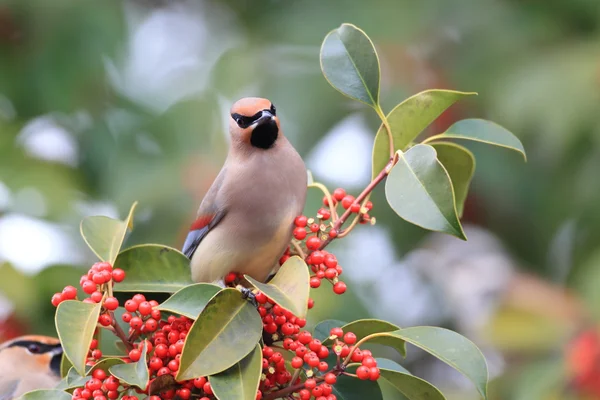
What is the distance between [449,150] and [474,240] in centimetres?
431

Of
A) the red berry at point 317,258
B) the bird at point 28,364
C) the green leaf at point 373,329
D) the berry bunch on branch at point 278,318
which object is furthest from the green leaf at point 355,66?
the bird at point 28,364

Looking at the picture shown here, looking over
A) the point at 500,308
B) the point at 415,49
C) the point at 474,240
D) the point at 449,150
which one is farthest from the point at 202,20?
the point at 449,150

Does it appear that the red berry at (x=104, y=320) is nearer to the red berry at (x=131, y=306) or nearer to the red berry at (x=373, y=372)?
the red berry at (x=131, y=306)

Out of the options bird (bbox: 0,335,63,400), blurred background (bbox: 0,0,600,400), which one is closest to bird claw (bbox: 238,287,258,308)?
bird (bbox: 0,335,63,400)

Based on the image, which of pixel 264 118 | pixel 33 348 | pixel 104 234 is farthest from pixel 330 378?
pixel 33 348

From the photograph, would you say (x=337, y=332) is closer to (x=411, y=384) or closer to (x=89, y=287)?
(x=411, y=384)

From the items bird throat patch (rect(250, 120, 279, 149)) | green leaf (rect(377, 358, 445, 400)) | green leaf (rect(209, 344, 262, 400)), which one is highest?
bird throat patch (rect(250, 120, 279, 149))

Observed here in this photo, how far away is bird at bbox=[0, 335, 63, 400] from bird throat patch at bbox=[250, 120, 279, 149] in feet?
4.39

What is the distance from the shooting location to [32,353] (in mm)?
3312

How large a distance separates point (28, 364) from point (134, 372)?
1657 mm

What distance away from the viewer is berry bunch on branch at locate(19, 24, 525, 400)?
5.95 ft

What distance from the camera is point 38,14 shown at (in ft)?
17.4

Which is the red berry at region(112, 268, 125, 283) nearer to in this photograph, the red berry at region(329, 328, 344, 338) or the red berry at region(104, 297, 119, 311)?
the red berry at region(104, 297, 119, 311)

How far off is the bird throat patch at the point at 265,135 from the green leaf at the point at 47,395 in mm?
799
